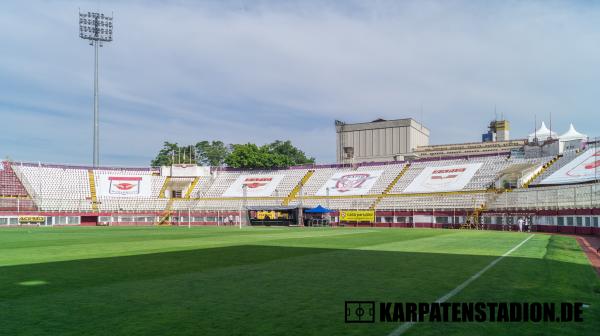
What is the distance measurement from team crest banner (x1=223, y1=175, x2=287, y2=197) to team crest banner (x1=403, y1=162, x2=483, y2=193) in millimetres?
26061

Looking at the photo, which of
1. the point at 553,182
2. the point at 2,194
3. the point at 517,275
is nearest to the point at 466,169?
the point at 553,182

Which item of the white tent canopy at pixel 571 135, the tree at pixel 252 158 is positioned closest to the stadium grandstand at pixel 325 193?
the tree at pixel 252 158

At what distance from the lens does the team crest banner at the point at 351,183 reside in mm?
77213

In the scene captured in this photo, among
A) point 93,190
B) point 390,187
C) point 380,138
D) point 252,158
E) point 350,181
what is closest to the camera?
point 390,187

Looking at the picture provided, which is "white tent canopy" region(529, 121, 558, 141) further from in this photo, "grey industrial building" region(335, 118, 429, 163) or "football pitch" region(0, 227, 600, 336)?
"football pitch" region(0, 227, 600, 336)

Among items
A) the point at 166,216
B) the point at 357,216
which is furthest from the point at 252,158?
the point at 357,216

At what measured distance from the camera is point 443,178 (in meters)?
71.2

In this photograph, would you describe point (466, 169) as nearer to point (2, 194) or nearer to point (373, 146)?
point (373, 146)

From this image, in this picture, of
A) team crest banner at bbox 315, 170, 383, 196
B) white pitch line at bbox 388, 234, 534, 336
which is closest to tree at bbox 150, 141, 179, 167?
team crest banner at bbox 315, 170, 383, 196

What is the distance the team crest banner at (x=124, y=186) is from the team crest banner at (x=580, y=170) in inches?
2688

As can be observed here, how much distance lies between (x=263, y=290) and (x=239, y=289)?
0.64 metres

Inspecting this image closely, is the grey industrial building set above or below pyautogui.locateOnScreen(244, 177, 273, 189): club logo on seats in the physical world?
above

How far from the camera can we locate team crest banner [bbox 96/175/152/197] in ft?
278

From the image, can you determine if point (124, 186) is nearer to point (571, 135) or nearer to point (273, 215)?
point (273, 215)
